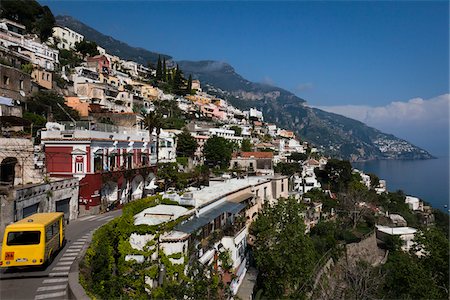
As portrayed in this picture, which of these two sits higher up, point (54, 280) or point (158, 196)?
point (158, 196)

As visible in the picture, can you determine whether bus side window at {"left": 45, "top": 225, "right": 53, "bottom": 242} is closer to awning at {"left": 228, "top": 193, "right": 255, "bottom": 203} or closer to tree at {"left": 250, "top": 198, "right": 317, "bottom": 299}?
awning at {"left": 228, "top": 193, "right": 255, "bottom": 203}

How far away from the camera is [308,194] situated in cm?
5112

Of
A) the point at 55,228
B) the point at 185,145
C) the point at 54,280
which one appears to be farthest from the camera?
the point at 185,145

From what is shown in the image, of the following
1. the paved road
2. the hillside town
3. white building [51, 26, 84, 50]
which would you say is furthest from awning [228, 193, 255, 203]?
white building [51, 26, 84, 50]

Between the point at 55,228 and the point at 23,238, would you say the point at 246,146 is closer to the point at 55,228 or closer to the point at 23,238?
the point at 55,228

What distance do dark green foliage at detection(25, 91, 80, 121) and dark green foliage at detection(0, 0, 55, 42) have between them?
100ft

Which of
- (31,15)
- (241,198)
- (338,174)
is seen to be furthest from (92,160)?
(31,15)

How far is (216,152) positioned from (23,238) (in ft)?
145

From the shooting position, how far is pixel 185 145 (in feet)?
177

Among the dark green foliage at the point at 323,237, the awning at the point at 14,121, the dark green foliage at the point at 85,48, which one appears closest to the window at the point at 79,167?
the awning at the point at 14,121

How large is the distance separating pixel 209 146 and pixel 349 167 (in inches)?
1095

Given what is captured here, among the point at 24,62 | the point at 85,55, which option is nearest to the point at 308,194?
the point at 24,62

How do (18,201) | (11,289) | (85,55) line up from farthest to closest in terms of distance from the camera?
1. (85,55)
2. (18,201)
3. (11,289)

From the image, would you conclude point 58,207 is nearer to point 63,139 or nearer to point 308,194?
point 63,139
